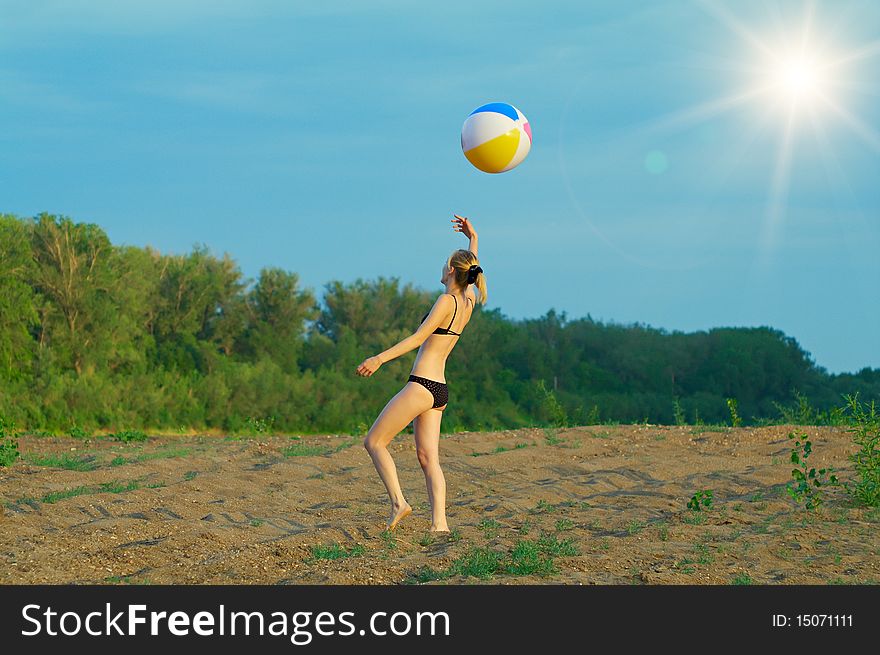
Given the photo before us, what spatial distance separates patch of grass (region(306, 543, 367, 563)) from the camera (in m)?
7.15

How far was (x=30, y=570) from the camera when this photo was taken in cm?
688

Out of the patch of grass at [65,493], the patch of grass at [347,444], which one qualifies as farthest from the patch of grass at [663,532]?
the patch of grass at [347,444]

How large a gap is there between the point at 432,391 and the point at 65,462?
7162mm

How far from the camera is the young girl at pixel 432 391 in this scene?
25.8 ft

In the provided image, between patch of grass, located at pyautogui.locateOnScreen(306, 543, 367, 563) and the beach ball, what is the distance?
12.3 ft

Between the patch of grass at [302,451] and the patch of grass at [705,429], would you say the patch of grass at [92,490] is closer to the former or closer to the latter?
the patch of grass at [302,451]

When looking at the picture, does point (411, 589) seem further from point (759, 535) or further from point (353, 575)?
point (759, 535)

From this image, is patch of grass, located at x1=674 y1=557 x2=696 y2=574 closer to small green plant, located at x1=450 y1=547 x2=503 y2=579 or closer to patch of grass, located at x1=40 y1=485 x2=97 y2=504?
small green plant, located at x1=450 y1=547 x2=503 y2=579

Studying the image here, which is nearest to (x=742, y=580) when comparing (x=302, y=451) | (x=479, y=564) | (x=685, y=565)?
(x=685, y=565)

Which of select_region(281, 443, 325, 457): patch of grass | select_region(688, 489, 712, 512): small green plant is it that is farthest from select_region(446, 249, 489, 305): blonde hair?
select_region(281, 443, 325, 457): patch of grass

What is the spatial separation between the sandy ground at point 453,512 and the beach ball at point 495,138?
3316mm

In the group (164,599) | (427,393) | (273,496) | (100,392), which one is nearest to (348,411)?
(100,392)

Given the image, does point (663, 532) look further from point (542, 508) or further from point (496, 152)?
point (496, 152)

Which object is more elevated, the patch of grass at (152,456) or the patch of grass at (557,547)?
the patch of grass at (152,456)
